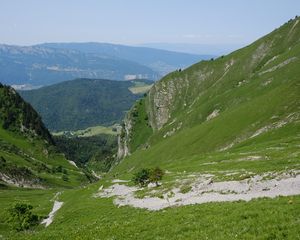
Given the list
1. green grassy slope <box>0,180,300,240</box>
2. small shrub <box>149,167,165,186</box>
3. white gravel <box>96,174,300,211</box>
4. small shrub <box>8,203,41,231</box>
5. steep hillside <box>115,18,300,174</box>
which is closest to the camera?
green grassy slope <box>0,180,300,240</box>

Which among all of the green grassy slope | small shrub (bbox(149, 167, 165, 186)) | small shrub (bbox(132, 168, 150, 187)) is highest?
the green grassy slope

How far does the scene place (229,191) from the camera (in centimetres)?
4653

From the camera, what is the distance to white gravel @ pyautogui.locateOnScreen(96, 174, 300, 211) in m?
39.5

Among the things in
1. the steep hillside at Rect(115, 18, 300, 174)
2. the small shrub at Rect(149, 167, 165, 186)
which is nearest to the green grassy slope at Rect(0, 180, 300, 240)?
the steep hillside at Rect(115, 18, 300, 174)

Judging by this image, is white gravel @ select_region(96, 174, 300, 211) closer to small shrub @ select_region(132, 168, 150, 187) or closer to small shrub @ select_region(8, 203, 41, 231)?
small shrub @ select_region(8, 203, 41, 231)

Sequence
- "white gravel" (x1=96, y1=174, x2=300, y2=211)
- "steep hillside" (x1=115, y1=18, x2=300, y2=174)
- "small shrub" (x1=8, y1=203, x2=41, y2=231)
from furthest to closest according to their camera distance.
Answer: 1. "steep hillside" (x1=115, y1=18, x2=300, y2=174)
2. "small shrub" (x1=8, y1=203, x2=41, y2=231)
3. "white gravel" (x1=96, y1=174, x2=300, y2=211)

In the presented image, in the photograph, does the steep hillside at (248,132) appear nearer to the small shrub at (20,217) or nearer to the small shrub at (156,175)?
the small shrub at (156,175)

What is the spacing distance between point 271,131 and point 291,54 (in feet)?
254

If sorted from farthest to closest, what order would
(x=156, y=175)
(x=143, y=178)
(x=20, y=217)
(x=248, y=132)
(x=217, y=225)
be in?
(x=248, y=132) < (x=143, y=178) < (x=156, y=175) < (x=20, y=217) < (x=217, y=225)

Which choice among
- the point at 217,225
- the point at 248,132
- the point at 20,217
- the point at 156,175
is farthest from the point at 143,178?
the point at 217,225

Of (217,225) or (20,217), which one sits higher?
(217,225)

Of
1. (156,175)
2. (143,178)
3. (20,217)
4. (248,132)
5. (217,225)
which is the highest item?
(217,225)

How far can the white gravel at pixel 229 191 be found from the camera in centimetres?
3947

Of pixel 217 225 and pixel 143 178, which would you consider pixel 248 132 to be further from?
pixel 217 225
